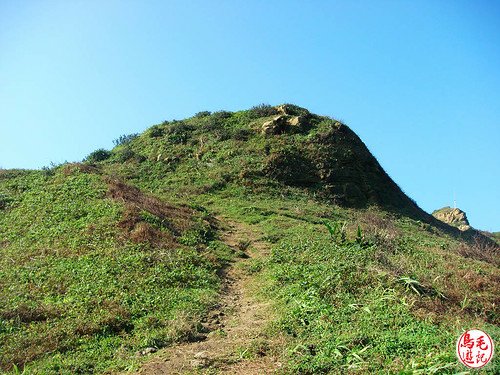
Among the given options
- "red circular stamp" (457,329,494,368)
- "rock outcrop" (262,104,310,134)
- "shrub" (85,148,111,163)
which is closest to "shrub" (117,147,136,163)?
"shrub" (85,148,111,163)

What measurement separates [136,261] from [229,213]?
7765mm

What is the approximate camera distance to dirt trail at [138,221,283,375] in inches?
313

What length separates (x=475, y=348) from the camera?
17.7ft

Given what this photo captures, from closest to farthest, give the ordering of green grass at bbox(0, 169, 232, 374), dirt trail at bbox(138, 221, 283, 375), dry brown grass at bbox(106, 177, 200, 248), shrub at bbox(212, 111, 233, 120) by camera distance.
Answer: dirt trail at bbox(138, 221, 283, 375)
green grass at bbox(0, 169, 232, 374)
dry brown grass at bbox(106, 177, 200, 248)
shrub at bbox(212, 111, 233, 120)

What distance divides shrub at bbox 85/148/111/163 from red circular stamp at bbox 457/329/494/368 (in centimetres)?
2784

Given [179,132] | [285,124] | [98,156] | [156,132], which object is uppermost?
[285,124]

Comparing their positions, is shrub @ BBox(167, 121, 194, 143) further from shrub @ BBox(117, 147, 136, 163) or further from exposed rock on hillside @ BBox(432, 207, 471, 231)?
exposed rock on hillside @ BBox(432, 207, 471, 231)

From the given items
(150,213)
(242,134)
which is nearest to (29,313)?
(150,213)

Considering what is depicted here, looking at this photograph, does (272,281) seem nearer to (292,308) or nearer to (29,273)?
(292,308)

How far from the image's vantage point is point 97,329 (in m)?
9.71

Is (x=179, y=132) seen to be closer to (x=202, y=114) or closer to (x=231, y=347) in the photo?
(x=202, y=114)

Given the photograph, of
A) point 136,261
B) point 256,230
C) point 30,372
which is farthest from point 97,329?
point 256,230

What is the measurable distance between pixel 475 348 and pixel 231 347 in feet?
14.7

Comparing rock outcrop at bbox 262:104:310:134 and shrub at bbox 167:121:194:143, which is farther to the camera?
shrub at bbox 167:121:194:143
